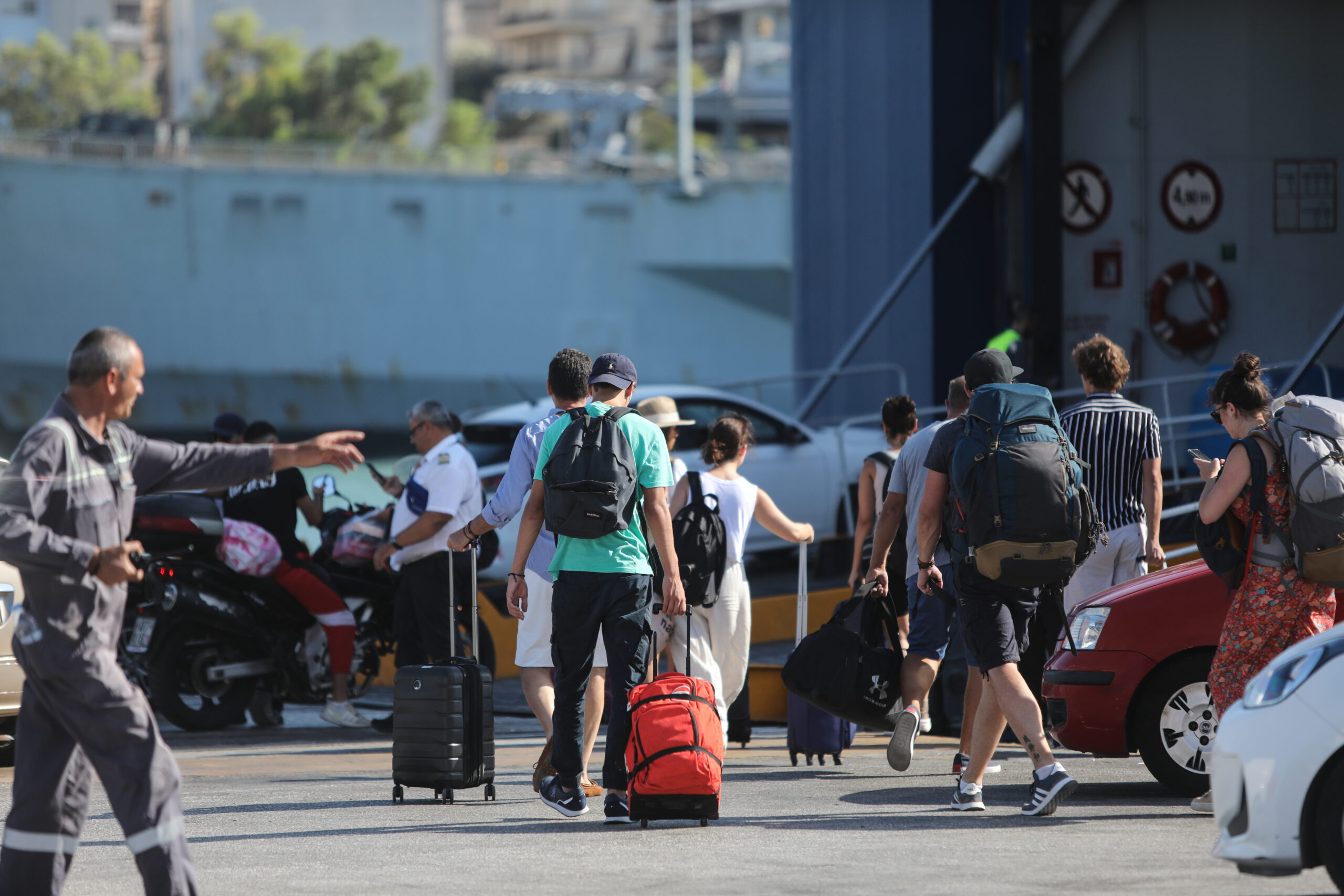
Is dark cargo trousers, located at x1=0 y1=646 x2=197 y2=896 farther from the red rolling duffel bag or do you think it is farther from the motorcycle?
the motorcycle

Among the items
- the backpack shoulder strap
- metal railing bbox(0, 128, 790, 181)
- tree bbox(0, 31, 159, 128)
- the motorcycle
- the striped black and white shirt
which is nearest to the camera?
the striped black and white shirt

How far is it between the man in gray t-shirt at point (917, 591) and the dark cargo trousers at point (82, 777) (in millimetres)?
3426

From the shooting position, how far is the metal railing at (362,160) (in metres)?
52.7

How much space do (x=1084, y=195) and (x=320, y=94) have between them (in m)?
74.6

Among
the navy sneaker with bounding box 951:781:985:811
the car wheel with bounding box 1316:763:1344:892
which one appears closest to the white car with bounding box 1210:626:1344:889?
the car wheel with bounding box 1316:763:1344:892

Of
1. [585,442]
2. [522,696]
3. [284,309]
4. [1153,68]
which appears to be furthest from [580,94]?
[585,442]

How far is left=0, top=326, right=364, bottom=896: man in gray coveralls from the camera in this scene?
13.7 feet

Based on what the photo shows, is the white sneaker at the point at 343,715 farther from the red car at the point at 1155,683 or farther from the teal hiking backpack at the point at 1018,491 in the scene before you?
the teal hiking backpack at the point at 1018,491

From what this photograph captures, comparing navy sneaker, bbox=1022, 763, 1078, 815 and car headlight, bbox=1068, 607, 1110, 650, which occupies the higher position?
car headlight, bbox=1068, 607, 1110, 650

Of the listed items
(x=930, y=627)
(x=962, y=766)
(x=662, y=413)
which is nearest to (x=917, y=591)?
(x=930, y=627)

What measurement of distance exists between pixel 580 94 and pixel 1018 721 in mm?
63290

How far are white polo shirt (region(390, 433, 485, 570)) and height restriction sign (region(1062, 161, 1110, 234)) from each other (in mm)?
8279

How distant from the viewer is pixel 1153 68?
575 inches

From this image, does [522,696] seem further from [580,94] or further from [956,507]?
[580,94]
